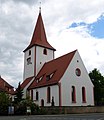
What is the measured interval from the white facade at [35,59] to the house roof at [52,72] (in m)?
1.53

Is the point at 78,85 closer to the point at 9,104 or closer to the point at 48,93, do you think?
the point at 48,93

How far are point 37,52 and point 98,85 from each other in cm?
1502

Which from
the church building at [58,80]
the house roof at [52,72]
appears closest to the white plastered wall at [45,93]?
the church building at [58,80]

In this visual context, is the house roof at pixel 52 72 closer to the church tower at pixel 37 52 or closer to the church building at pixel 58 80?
the church building at pixel 58 80

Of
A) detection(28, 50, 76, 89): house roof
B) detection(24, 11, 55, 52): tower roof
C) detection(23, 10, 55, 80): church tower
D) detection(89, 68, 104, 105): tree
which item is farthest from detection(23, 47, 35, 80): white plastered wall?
detection(89, 68, 104, 105): tree

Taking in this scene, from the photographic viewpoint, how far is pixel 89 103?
140 feet

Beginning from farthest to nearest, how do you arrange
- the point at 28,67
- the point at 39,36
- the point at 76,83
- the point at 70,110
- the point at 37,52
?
1. the point at 39,36
2. the point at 28,67
3. the point at 37,52
4. the point at 76,83
5. the point at 70,110

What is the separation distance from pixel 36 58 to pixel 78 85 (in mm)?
13777

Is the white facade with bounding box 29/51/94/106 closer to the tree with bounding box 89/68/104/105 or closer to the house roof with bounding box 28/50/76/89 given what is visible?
the house roof with bounding box 28/50/76/89

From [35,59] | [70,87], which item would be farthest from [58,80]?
[35,59]

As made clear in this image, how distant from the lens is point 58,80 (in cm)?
3975

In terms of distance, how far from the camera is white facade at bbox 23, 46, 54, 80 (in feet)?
170

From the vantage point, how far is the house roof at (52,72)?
4169 cm

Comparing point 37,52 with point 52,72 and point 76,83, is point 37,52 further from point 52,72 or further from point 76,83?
point 76,83
